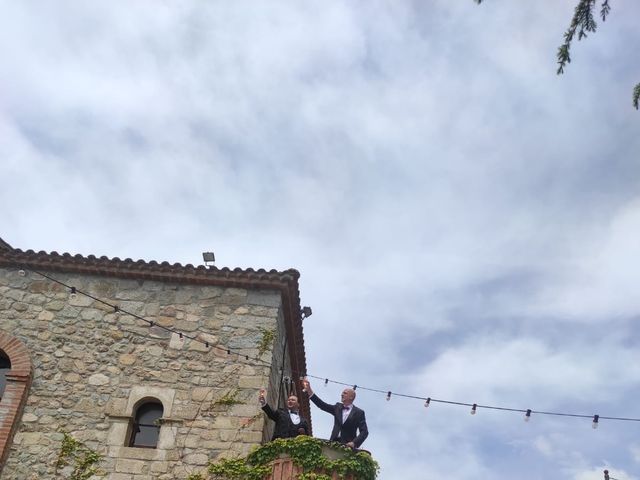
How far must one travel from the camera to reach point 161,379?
1180 cm

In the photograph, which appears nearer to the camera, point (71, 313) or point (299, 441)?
point (299, 441)

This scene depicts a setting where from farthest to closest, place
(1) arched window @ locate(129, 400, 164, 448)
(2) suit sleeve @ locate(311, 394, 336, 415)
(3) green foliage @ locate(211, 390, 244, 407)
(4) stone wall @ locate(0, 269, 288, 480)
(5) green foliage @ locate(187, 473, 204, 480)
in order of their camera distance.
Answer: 1. (3) green foliage @ locate(211, 390, 244, 407)
2. (1) arched window @ locate(129, 400, 164, 448)
3. (4) stone wall @ locate(0, 269, 288, 480)
4. (2) suit sleeve @ locate(311, 394, 336, 415)
5. (5) green foliage @ locate(187, 473, 204, 480)

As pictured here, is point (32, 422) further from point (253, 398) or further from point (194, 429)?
point (253, 398)

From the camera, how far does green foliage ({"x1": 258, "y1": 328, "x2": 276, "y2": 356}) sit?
12.0 m

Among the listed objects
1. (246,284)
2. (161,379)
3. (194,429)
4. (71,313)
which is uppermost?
(246,284)

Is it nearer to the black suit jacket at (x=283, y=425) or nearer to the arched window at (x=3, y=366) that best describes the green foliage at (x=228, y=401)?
the black suit jacket at (x=283, y=425)

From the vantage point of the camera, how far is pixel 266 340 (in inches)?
476

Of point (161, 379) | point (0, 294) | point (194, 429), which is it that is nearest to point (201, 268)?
point (161, 379)

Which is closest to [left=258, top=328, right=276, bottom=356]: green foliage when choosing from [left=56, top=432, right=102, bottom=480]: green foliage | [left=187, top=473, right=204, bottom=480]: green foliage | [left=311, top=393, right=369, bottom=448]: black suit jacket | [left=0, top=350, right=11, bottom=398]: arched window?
[left=311, top=393, right=369, bottom=448]: black suit jacket

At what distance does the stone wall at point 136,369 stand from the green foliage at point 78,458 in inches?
4.0

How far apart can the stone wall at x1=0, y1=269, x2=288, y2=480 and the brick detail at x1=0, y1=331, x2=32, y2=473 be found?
111 millimetres

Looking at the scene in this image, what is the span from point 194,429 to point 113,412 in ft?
4.44

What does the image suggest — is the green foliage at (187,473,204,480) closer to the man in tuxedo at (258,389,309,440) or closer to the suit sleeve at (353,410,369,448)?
the man in tuxedo at (258,389,309,440)

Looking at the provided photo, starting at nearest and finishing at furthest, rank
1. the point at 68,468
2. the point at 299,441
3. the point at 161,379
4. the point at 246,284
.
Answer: the point at 299,441 < the point at 68,468 < the point at 161,379 < the point at 246,284
